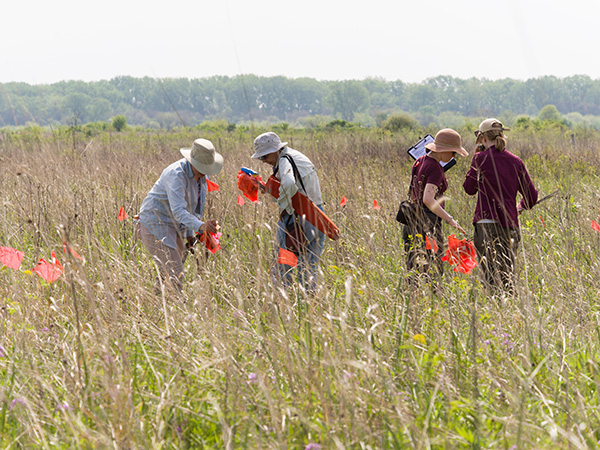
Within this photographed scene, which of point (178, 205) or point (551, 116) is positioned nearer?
point (178, 205)

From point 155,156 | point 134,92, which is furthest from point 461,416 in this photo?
point 134,92

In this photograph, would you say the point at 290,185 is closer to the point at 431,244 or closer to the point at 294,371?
the point at 431,244

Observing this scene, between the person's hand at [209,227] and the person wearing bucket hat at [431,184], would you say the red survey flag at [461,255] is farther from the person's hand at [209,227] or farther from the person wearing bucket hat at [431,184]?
the person's hand at [209,227]

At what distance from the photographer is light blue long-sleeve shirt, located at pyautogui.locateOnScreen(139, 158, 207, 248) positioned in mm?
3539

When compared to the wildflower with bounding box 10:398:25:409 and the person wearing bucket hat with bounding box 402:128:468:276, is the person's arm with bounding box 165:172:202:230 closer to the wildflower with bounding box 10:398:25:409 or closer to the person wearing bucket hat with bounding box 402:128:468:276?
the person wearing bucket hat with bounding box 402:128:468:276

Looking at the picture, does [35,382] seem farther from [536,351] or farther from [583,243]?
[583,243]

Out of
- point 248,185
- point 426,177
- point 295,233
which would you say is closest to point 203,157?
point 248,185

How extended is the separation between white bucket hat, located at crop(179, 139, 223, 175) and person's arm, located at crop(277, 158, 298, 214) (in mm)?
439

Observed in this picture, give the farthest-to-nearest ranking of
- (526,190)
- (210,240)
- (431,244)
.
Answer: (526,190) < (210,240) < (431,244)

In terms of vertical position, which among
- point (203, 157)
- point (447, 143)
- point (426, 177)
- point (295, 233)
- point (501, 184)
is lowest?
point (295, 233)

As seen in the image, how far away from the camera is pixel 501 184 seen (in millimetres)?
3641

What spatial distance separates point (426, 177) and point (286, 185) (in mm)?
1004

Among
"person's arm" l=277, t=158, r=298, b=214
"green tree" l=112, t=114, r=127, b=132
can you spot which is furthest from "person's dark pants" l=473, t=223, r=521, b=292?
"green tree" l=112, t=114, r=127, b=132

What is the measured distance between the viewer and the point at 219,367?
216 centimetres
